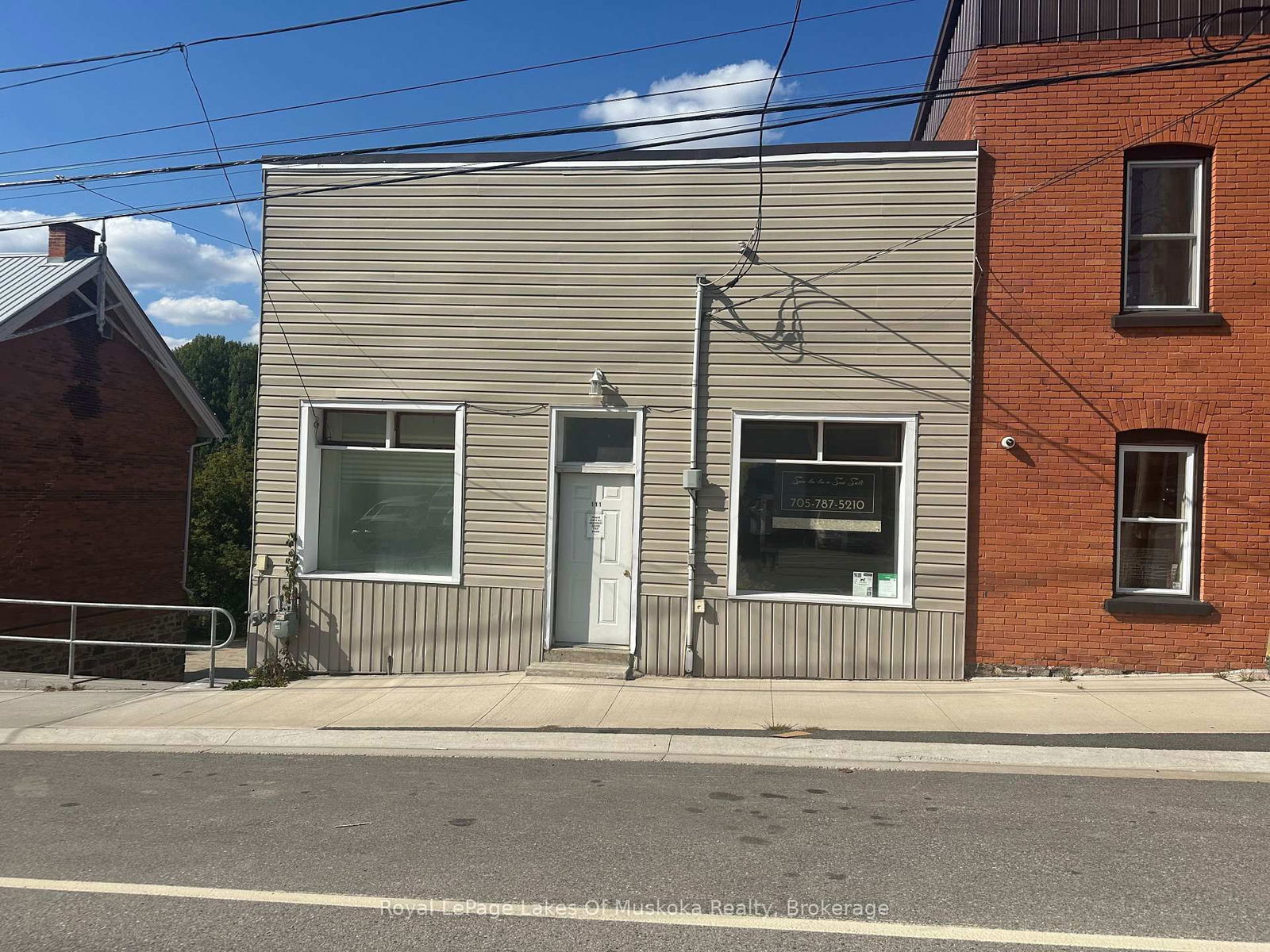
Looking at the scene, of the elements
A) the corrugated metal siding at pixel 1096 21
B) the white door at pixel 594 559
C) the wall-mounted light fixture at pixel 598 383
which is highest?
the corrugated metal siding at pixel 1096 21

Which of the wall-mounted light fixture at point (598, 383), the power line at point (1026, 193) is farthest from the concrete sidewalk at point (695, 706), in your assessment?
the power line at point (1026, 193)

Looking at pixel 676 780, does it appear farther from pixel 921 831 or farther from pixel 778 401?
pixel 778 401

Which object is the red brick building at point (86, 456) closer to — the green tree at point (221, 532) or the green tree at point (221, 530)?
the green tree at point (221, 530)

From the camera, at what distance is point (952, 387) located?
30.0ft

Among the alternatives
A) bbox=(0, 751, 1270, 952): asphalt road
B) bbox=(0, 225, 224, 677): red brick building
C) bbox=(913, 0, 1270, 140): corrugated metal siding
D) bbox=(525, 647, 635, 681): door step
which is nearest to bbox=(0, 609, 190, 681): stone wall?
bbox=(0, 225, 224, 677): red brick building

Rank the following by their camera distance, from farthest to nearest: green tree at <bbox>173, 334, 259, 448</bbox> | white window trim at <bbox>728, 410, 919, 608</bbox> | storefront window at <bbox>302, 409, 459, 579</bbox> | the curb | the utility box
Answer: green tree at <bbox>173, 334, 259, 448</bbox> < storefront window at <bbox>302, 409, 459, 579</bbox> < the utility box < white window trim at <bbox>728, 410, 919, 608</bbox> < the curb

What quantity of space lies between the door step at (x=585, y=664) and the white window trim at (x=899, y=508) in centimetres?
133

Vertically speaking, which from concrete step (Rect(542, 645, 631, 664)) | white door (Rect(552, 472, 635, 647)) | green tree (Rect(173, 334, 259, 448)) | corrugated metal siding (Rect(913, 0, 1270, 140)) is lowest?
concrete step (Rect(542, 645, 631, 664))

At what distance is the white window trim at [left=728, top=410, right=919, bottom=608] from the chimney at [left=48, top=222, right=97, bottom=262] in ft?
52.8

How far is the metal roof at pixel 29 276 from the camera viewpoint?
16750mm

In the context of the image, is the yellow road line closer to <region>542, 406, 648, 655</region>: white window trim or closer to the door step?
the door step

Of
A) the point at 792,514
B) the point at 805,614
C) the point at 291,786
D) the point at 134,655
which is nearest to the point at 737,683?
the point at 805,614

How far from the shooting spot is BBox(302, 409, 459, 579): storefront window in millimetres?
10078

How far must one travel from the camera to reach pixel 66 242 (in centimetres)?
1892
